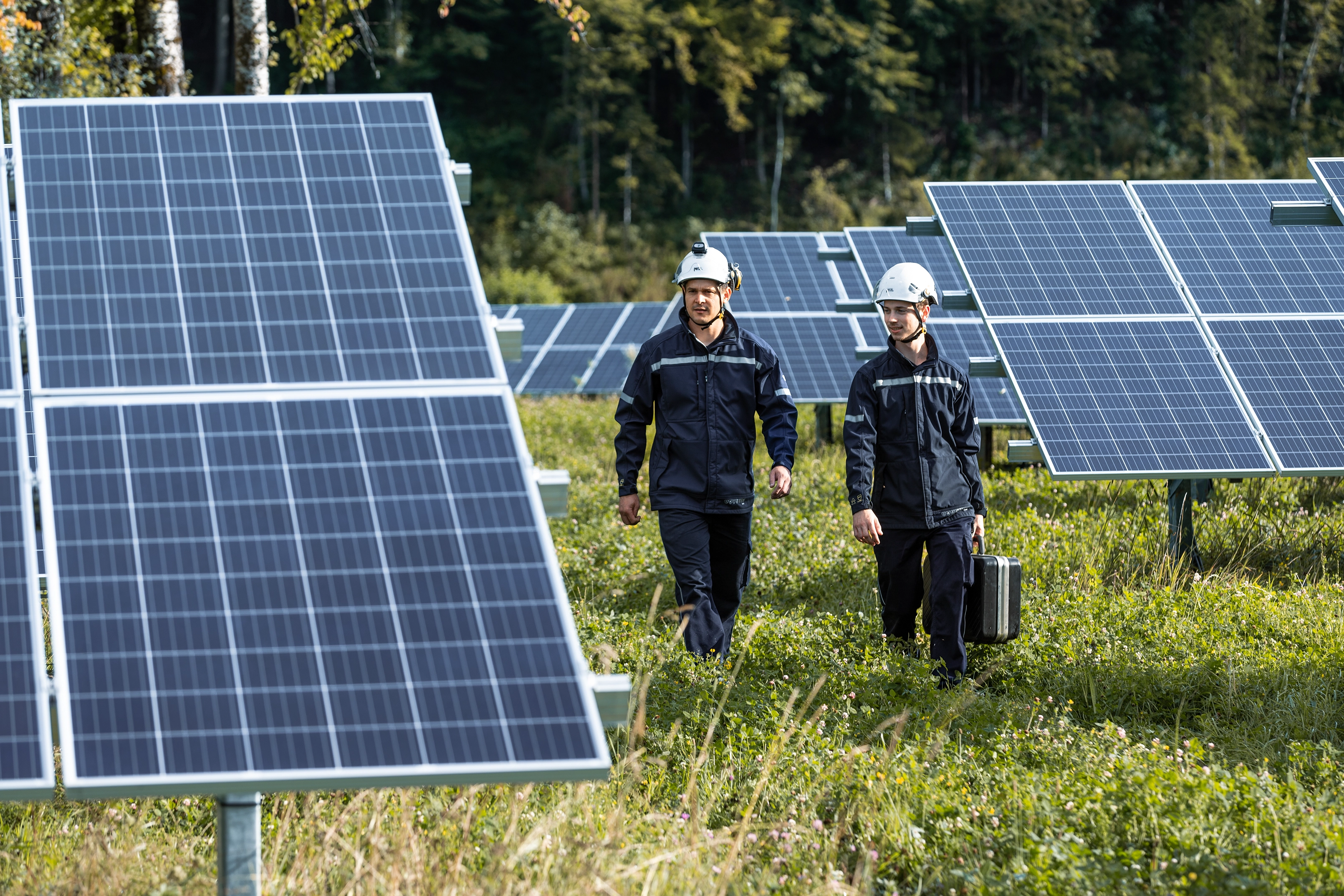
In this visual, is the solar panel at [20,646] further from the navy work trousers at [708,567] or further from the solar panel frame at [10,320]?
the navy work trousers at [708,567]

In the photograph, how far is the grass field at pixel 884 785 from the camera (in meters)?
3.93

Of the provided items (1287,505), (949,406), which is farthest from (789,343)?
(949,406)

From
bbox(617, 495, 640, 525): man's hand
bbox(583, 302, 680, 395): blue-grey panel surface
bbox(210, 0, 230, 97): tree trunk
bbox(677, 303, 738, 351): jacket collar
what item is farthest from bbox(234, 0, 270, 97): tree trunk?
bbox(210, 0, 230, 97): tree trunk

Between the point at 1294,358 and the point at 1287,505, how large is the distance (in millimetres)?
1973

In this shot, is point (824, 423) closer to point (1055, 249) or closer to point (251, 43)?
point (1055, 249)

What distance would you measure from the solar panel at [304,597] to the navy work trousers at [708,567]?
2808 mm

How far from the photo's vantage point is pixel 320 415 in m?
3.76

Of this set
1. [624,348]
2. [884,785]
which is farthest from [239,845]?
[624,348]

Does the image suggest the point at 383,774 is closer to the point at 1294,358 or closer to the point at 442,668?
the point at 442,668

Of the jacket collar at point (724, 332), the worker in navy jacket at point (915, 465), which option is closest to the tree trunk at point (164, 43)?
the jacket collar at point (724, 332)

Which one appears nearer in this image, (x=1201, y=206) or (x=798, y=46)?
(x=1201, y=206)

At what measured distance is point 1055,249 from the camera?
952cm

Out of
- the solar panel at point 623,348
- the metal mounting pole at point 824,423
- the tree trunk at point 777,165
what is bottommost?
the tree trunk at point 777,165

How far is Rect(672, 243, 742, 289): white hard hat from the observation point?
21.1ft
